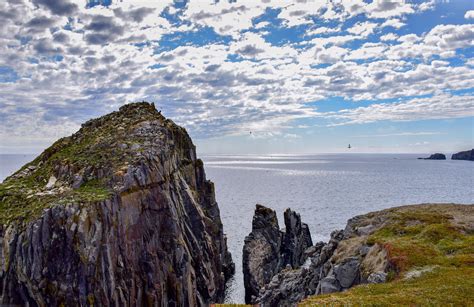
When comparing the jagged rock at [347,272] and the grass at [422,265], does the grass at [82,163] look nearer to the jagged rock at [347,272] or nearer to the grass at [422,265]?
the jagged rock at [347,272]

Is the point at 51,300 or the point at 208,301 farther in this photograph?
the point at 208,301

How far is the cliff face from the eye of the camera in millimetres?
46000

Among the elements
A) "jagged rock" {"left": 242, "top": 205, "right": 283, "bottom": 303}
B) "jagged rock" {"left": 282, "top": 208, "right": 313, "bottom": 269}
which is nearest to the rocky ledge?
"jagged rock" {"left": 242, "top": 205, "right": 283, "bottom": 303}

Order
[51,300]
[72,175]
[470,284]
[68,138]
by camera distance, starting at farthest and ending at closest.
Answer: [68,138] < [72,175] < [51,300] < [470,284]

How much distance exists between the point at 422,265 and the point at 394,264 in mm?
2092

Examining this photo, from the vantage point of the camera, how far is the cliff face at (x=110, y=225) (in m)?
46.0

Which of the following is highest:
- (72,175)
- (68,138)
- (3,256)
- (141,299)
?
(68,138)

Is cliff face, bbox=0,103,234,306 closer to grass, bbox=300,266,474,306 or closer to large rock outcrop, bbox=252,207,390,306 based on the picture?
large rock outcrop, bbox=252,207,390,306

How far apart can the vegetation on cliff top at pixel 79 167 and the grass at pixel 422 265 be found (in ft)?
123

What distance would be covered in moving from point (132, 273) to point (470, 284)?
42.0 metres

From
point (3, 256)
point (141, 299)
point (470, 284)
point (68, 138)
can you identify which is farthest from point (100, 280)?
point (470, 284)

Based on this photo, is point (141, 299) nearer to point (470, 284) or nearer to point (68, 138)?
point (68, 138)

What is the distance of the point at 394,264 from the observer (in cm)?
2928

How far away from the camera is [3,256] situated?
46938mm
